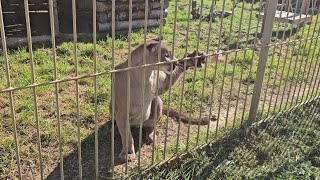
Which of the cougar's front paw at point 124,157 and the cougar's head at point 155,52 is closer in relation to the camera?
the cougar's head at point 155,52

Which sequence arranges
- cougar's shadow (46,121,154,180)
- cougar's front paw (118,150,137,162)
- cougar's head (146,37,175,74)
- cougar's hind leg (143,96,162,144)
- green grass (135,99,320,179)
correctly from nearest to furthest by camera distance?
1. cougar's head (146,37,175,74)
2. cougar's shadow (46,121,154,180)
3. green grass (135,99,320,179)
4. cougar's front paw (118,150,137,162)
5. cougar's hind leg (143,96,162,144)

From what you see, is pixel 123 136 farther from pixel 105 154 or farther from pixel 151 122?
pixel 151 122

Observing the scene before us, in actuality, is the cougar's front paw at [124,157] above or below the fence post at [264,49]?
below

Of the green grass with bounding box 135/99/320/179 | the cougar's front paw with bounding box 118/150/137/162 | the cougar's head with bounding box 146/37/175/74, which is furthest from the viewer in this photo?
the cougar's front paw with bounding box 118/150/137/162

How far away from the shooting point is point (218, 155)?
13.3 ft

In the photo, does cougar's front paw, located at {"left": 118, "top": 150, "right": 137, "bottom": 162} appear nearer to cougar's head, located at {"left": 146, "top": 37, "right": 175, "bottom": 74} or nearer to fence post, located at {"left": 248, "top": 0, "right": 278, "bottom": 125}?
cougar's head, located at {"left": 146, "top": 37, "right": 175, "bottom": 74}

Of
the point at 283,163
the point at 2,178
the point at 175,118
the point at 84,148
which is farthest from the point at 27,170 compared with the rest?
the point at 283,163

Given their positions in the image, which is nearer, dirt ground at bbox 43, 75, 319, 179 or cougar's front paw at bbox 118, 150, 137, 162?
dirt ground at bbox 43, 75, 319, 179

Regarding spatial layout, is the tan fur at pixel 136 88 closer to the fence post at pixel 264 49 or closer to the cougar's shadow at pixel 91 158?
the cougar's shadow at pixel 91 158

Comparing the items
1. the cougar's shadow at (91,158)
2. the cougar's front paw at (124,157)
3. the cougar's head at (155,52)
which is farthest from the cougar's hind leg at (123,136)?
the cougar's head at (155,52)

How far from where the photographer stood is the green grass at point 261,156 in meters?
3.74

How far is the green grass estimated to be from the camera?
3742mm

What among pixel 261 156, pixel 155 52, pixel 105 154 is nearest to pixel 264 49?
pixel 261 156

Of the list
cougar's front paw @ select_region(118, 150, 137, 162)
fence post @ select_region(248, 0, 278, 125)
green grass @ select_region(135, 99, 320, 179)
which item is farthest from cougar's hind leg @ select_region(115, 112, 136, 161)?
fence post @ select_region(248, 0, 278, 125)
